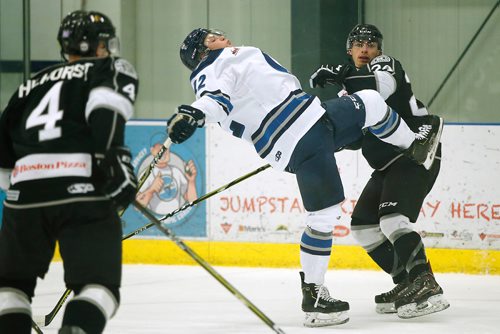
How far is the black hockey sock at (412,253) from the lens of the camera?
177 inches

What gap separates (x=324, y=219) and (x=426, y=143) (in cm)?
64

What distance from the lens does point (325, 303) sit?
4312 millimetres

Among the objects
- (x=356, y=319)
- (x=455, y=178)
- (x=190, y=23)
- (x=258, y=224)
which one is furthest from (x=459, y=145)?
(x=190, y=23)

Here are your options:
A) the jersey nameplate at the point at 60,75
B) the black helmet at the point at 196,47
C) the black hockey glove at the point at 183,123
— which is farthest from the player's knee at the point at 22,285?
the black helmet at the point at 196,47

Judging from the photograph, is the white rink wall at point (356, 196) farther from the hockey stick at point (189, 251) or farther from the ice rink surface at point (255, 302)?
the hockey stick at point (189, 251)

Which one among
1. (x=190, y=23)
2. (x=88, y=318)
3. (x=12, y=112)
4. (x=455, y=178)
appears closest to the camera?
(x=88, y=318)

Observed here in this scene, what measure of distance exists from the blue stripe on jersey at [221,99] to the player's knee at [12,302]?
1.35 meters

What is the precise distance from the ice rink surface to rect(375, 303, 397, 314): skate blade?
0.11 feet

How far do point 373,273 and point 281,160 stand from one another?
5.60ft

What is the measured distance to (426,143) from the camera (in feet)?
15.0

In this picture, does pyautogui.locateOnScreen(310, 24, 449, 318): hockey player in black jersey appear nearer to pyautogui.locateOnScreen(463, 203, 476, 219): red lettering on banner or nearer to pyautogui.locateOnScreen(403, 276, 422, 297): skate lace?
pyautogui.locateOnScreen(403, 276, 422, 297): skate lace

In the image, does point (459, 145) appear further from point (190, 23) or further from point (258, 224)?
point (190, 23)

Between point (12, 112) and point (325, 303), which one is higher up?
point (12, 112)

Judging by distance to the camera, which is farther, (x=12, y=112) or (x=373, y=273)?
(x=373, y=273)
